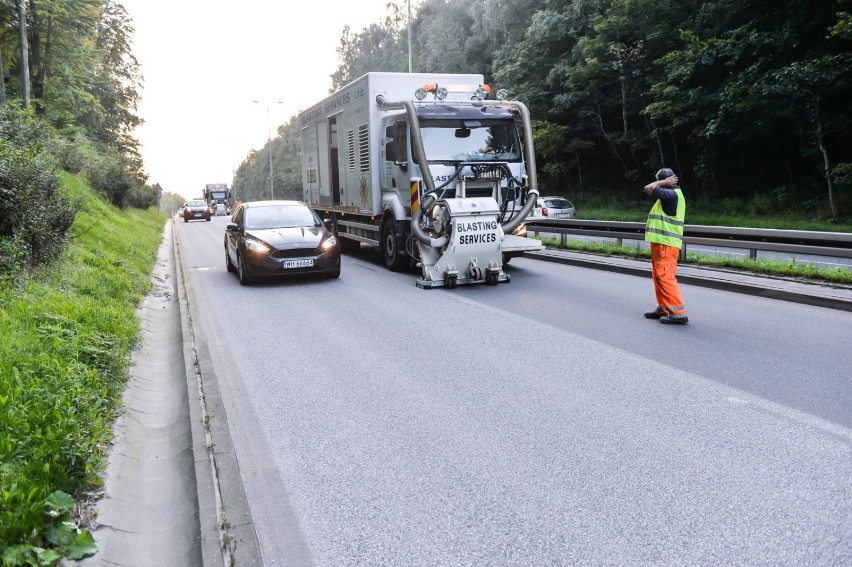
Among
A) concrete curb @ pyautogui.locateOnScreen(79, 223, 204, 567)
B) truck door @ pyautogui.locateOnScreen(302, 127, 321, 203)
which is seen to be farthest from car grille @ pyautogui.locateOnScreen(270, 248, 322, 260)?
truck door @ pyautogui.locateOnScreen(302, 127, 321, 203)

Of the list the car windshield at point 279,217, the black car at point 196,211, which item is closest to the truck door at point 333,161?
the car windshield at point 279,217

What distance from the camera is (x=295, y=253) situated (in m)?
13.0

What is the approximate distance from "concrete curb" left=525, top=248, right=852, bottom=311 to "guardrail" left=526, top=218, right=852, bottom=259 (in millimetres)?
566

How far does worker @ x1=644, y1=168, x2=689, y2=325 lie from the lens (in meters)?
8.70

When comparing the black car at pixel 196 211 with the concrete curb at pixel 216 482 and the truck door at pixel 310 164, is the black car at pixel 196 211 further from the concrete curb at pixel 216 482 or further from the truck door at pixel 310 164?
the concrete curb at pixel 216 482

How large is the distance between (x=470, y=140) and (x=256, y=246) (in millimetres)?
4435

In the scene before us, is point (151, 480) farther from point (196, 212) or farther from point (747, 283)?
point (196, 212)

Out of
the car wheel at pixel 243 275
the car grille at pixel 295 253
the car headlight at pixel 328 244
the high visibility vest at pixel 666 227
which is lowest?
the car wheel at pixel 243 275

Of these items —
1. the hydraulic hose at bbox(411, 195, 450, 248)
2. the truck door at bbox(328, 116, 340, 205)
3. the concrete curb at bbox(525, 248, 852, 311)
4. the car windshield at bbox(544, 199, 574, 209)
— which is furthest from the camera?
the car windshield at bbox(544, 199, 574, 209)

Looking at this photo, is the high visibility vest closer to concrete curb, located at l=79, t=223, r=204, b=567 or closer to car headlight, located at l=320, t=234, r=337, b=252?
concrete curb, located at l=79, t=223, r=204, b=567

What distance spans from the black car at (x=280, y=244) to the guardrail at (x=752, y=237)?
394 centimetres

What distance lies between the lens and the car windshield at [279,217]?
45.4ft

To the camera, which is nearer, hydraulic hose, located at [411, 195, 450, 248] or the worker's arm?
the worker's arm

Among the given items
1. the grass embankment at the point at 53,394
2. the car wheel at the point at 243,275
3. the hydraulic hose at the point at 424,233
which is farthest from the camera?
the car wheel at the point at 243,275
